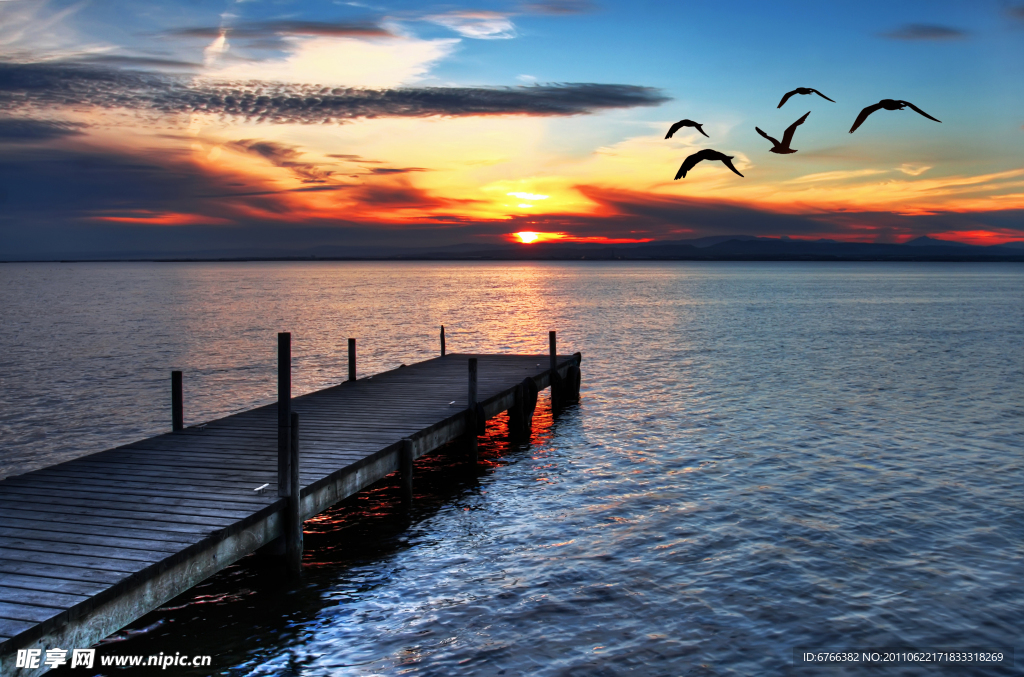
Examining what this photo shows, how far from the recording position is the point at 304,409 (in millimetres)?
16719

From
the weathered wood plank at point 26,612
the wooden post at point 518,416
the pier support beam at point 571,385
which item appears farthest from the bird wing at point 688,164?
the pier support beam at point 571,385

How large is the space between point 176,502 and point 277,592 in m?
1.77

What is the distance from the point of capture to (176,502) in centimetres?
981

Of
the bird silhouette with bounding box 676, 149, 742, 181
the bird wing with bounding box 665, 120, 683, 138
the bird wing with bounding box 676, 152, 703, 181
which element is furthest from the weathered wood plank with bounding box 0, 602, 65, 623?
the bird wing with bounding box 665, 120, 683, 138

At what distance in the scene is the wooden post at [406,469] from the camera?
Result: 13.5m

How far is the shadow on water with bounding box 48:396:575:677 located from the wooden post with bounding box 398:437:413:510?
8.6 inches

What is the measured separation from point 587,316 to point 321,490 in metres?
60.1

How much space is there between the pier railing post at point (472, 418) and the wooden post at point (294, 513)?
21.6 ft

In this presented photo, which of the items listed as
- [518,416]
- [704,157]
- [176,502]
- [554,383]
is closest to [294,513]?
[176,502]

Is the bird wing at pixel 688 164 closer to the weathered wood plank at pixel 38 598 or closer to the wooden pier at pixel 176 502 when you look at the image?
the wooden pier at pixel 176 502

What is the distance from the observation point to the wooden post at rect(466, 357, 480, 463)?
1684 centimetres

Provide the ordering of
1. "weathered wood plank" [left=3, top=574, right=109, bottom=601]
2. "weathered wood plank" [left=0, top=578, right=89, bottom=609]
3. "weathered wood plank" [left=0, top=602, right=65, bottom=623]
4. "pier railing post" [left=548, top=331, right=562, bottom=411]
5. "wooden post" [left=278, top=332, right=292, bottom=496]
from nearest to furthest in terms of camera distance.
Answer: "weathered wood plank" [left=0, top=602, right=65, bottom=623] → "weathered wood plank" [left=0, top=578, right=89, bottom=609] → "weathered wood plank" [left=3, top=574, right=109, bottom=601] → "wooden post" [left=278, top=332, right=292, bottom=496] → "pier railing post" [left=548, top=331, right=562, bottom=411]

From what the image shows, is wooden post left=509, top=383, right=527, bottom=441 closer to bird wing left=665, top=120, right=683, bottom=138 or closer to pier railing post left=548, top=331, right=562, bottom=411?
pier railing post left=548, top=331, right=562, bottom=411

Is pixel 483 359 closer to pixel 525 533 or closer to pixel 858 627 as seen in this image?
pixel 525 533
